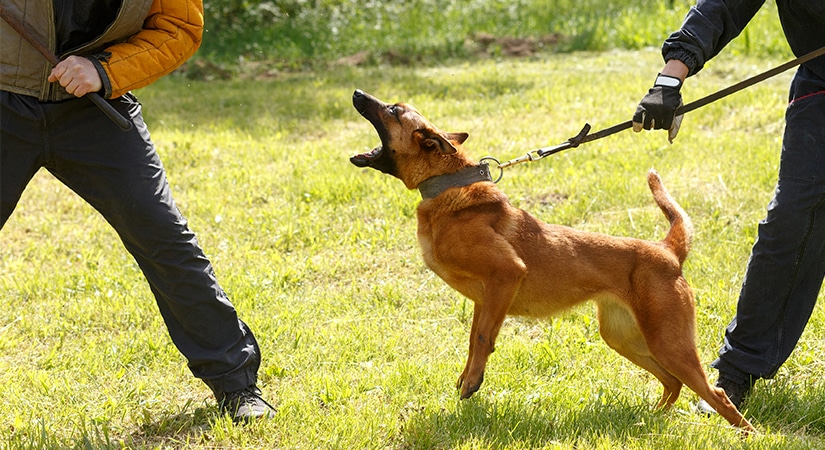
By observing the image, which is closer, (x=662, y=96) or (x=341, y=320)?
(x=662, y=96)

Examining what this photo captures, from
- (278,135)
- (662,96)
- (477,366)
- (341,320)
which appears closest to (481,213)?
(477,366)

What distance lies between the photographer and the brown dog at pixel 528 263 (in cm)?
382

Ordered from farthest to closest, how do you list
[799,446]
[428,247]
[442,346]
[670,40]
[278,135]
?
[278,135] < [442,346] < [428,247] < [670,40] < [799,446]

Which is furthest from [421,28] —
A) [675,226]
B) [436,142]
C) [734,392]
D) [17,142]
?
[17,142]

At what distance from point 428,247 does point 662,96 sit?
126cm

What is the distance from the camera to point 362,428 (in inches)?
143

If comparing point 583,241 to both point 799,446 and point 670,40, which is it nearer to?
point 670,40

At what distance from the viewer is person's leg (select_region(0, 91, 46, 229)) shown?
11.0 feet

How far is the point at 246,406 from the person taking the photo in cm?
375

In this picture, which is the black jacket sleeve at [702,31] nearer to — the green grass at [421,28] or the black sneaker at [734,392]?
the black sneaker at [734,392]

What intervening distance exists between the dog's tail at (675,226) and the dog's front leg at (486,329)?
0.85 m

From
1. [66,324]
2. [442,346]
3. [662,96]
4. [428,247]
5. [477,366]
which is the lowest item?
[66,324]

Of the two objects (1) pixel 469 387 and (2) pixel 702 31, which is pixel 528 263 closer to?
(1) pixel 469 387

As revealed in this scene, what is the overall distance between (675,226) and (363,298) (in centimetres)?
206
